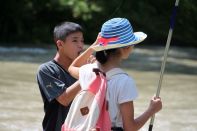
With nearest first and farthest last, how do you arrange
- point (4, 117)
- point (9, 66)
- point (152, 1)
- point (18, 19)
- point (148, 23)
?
point (4, 117) < point (152, 1) < point (9, 66) < point (148, 23) < point (18, 19)

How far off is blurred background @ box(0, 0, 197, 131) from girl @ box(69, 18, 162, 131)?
8.87 ft

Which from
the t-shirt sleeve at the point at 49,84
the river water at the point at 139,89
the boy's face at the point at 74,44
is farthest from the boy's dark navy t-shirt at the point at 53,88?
the river water at the point at 139,89

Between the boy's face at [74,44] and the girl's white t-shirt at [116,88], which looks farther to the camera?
the boy's face at [74,44]

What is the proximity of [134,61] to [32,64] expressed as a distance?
3.59 meters

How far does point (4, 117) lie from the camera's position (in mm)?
7906

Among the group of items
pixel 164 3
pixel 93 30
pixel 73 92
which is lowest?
pixel 93 30

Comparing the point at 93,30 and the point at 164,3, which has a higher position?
the point at 164,3

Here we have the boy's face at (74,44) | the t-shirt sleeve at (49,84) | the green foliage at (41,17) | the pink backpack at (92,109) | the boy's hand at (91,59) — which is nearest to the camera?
the pink backpack at (92,109)

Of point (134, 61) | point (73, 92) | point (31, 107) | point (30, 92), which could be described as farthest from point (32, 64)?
point (73, 92)

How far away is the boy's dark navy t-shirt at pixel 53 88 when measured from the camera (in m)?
3.44

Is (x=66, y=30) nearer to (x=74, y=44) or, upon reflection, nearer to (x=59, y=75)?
(x=74, y=44)

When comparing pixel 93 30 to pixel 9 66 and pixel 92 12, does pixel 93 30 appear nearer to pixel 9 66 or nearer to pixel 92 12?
pixel 92 12

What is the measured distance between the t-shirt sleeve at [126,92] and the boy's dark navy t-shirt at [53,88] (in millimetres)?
566

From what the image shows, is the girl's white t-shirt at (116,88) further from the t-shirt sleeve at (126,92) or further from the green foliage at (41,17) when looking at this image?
the green foliage at (41,17)
